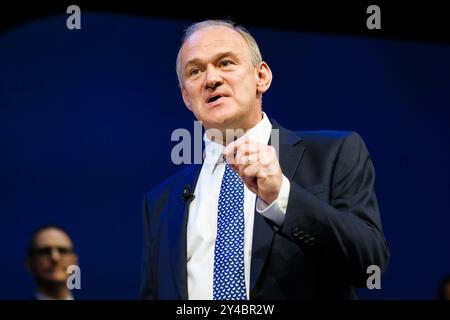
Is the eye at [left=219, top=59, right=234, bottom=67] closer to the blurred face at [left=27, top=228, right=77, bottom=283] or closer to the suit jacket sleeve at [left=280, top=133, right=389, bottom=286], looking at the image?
the suit jacket sleeve at [left=280, top=133, right=389, bottom=286]

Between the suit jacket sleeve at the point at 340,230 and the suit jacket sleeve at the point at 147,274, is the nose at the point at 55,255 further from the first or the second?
the suit jacket sleeve at the point at 340,230

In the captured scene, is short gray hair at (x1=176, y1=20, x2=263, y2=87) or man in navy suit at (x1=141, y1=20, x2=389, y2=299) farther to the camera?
short gray hair at (x1=176, y1=20, x2=263, y2=87)

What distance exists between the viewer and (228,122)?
1945mm

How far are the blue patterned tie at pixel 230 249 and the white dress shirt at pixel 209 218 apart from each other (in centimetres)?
1

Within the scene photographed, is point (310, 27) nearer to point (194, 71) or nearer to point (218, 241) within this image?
point (194, 71)

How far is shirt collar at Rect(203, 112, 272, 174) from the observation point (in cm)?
200

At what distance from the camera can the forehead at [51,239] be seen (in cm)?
230

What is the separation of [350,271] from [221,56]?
0.75 m

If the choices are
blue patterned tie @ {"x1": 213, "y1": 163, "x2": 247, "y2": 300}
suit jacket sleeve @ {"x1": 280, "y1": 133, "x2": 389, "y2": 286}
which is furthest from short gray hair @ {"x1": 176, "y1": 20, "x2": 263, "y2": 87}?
suit jacket sleeve @ {"x1": 280, "y1": 133, "x2": 389, "y2": 286}
